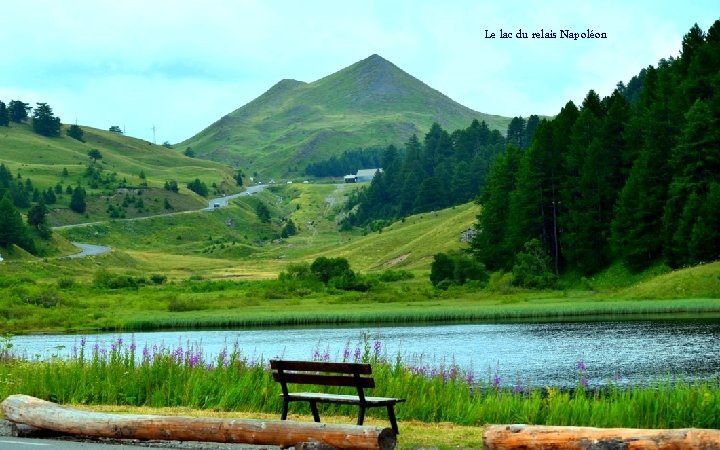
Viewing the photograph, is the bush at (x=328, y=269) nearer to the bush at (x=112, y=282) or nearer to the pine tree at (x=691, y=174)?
the bush at (x=112, y=282)

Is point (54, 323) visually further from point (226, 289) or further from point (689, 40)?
point (689, 40)

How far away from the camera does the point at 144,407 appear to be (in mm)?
29594

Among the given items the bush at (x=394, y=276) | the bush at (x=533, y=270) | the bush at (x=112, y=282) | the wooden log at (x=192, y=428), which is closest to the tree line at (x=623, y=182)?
the bush at (x=533, y=270)

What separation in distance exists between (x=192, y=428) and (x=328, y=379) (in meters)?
3.02

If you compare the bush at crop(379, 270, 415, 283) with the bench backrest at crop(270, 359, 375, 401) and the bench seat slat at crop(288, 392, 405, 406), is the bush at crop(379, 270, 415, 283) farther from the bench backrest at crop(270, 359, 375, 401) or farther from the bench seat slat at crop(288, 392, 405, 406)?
the bench seat slat at crop(288, 392, 405, 406)

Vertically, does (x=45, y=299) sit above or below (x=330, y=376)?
below

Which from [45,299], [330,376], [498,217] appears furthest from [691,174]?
[330,376]

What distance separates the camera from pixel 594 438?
1988 centimetres

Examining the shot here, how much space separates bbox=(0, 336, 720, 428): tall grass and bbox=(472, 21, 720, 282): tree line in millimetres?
72660

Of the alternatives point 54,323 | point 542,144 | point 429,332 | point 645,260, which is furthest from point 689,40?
point 54,323

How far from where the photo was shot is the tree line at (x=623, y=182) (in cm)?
10281

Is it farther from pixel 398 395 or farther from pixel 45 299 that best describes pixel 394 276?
pixel 398 395

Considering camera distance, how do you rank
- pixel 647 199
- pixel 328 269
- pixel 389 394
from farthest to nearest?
1. pixel 328 269
2. pixel 647 199
3. pixel 389 394

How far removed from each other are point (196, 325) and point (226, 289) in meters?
37.3
